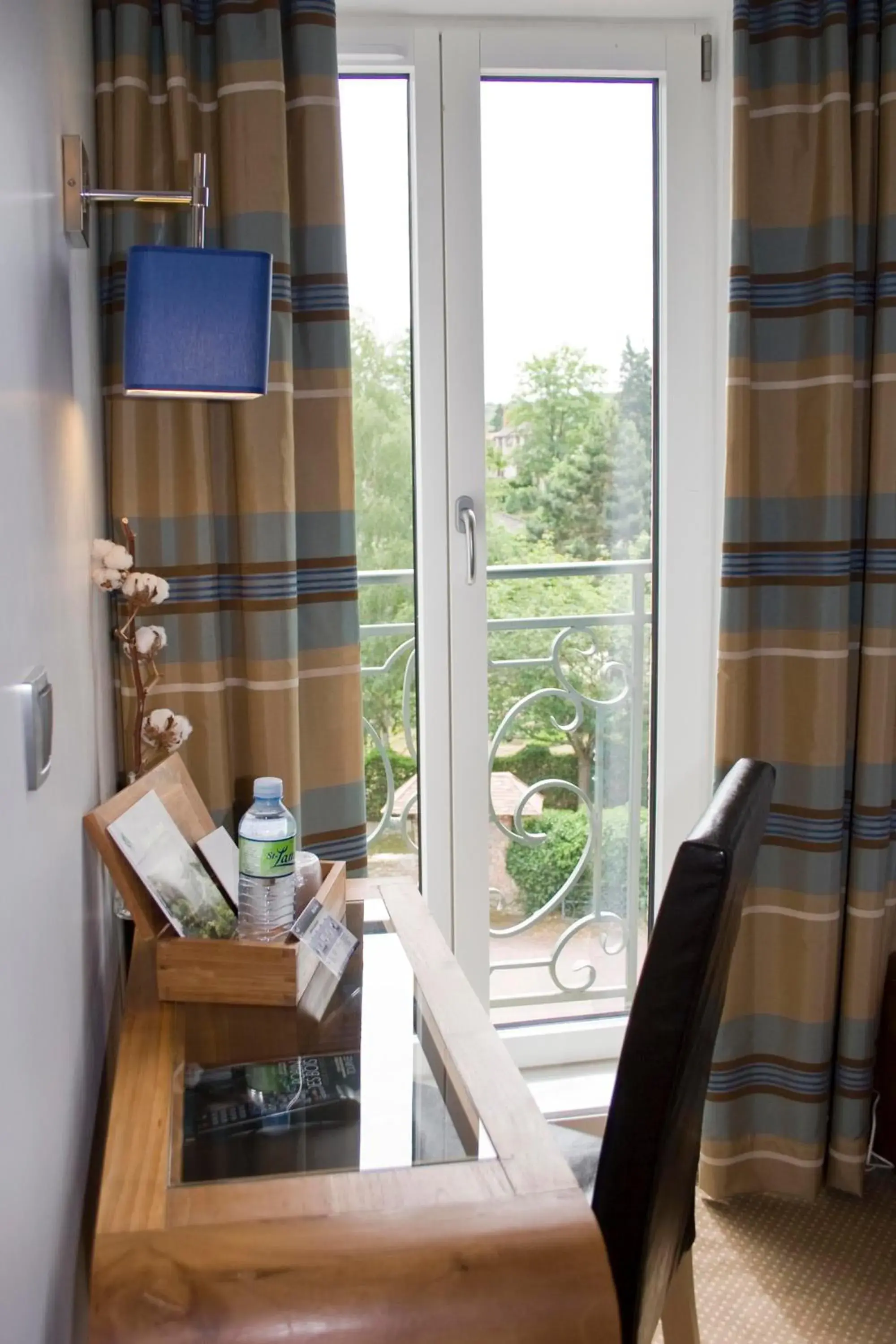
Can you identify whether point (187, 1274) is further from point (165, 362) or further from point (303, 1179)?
point (165, 362)

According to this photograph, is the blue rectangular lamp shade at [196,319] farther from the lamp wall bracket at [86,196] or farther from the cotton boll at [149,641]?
the cotton boll at [149,641]

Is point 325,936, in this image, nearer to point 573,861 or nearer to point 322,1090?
point 322,1090

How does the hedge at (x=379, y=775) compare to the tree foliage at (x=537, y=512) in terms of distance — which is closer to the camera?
the tree foliage at (x=537, y=512)

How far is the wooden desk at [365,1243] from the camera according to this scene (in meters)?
0.93

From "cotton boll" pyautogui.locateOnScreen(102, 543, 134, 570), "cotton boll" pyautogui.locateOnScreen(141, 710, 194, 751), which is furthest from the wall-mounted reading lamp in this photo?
"cotton boll" pyautogui.locateOnScreen(141, 710, 194, 751)

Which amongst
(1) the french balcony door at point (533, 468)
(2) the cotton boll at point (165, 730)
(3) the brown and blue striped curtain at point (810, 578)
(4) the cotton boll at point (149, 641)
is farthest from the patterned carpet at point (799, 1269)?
(4) the cotton boll at point (149, 641)

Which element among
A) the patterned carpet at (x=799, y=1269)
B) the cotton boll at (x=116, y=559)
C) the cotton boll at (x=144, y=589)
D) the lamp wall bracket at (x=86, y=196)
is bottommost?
the patterned carpet at (x=799, y=1269)

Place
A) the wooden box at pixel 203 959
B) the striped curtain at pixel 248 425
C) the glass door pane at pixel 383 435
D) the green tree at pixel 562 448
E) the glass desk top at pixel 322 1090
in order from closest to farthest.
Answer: the glass desk top at pixel 322 1090, the wooden box at pixel 203 959, the striped curtain at pixel 248 425, the glass door pane at pixel 383 435, the green tree at pixel 562 448

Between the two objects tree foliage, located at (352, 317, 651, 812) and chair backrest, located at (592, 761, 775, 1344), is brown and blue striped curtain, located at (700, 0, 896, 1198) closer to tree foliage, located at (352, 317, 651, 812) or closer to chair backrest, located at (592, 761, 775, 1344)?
tree foliage, located at (352, 317, 651, 812)

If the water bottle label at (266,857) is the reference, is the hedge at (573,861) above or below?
below

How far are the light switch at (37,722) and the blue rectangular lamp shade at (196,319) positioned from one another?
52cm

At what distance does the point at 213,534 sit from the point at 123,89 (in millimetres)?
714

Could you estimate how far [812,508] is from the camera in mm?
2160

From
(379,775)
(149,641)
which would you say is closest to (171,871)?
(149,641)
